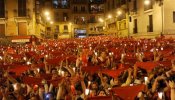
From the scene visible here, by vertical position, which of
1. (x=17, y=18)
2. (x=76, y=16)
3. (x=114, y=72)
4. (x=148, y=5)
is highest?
(x=76, y=16)

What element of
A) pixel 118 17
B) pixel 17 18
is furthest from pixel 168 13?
pixel 118 17

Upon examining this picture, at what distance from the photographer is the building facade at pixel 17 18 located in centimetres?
6369

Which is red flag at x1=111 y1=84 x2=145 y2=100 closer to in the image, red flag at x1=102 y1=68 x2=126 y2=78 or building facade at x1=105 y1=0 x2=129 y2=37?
red flag at x1=102 y1=68 x2=126 y2=78

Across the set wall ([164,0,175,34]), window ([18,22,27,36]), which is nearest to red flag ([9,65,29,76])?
wall ([164,0,175,34])

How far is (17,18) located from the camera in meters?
64.1

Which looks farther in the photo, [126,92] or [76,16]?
[76,16]

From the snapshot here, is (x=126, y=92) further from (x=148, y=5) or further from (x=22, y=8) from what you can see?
(x=22, y=8)

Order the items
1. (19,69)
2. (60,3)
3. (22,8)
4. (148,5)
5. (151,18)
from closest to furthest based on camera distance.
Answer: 1. (19,69)
2. (151,18)
3. (148,5)
4. (22,8)
5. (60,3)

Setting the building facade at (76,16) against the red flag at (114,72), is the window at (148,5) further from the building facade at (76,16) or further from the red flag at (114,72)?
the building facade at (76,16)

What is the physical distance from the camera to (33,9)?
216 feet

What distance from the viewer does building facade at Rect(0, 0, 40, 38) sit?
63.7 meters

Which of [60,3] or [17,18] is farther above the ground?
[60,3]

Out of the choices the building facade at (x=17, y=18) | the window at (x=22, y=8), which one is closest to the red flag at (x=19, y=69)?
the building facade at (x=17, y=18)

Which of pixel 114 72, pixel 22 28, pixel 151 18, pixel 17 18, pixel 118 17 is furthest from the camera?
pixel 118 17
